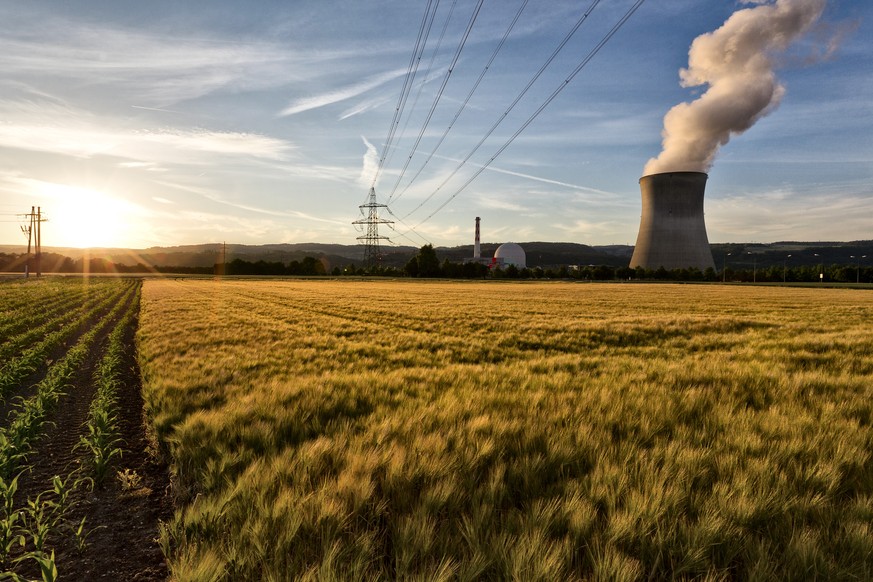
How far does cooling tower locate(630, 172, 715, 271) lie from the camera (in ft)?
221

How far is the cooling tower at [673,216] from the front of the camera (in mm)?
67312

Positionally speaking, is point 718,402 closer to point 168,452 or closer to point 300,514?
point 300,514

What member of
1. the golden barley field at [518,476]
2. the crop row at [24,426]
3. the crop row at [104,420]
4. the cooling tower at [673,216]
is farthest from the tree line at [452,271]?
the crop row at [24,426]

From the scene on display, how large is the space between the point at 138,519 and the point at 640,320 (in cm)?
1930

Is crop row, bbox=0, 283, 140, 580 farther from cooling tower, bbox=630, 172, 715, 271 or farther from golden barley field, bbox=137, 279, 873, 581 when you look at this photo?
cooling tower, bbox=630, 172, 715, 271

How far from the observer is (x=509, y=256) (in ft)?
512

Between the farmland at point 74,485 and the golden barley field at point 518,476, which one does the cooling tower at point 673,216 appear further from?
the farmland at point 74,485

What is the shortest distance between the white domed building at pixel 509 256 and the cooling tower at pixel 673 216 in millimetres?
80906

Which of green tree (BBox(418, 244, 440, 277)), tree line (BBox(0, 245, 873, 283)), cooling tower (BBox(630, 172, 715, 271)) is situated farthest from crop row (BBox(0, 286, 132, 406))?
green tree (BBox(418, 244, 440, 277))

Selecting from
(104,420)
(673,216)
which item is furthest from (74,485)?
(673,216)

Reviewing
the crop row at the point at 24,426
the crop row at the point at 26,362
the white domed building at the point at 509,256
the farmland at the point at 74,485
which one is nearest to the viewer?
the farmland at the point at 74,485

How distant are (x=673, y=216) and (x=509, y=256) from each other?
8719 centimetres

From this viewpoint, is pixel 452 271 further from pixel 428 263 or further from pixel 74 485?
pixel 74 485

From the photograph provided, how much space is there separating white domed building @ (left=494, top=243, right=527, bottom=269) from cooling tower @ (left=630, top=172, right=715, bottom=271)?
265 ft
